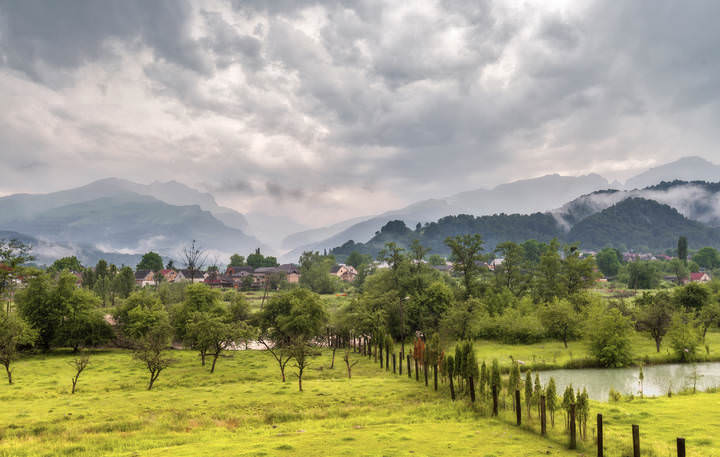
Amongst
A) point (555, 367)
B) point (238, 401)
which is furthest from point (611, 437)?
point (555, 367)

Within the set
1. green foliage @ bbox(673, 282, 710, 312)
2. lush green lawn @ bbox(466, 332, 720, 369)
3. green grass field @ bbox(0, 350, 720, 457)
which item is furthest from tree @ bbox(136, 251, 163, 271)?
A: green foliage @ bbox(673, 282, 710, 312)

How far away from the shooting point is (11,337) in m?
35.4

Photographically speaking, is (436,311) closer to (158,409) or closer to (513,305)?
(513,305)

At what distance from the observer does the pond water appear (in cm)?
3462

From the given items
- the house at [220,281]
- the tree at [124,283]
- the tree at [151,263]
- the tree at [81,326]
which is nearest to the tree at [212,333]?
the tree at [81,326]

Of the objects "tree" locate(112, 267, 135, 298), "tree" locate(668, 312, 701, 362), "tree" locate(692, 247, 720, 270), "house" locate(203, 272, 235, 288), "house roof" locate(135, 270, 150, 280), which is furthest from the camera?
"tree" locate(692, 247, 720, 270)

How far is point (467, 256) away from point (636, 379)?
3451cm

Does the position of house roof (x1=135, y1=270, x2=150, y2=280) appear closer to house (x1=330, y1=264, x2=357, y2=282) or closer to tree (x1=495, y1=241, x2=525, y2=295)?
house (x1=330, y1=264, x2=357, y2=282)

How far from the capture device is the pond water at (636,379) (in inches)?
1363

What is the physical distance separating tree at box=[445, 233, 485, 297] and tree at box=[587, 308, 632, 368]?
26.8m

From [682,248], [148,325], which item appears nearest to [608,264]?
[682,248]

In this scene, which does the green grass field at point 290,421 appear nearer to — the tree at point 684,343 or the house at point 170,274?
the tree at point 684,343

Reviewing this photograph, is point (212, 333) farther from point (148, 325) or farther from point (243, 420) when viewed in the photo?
point (243, 420)

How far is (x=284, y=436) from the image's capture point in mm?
19391
